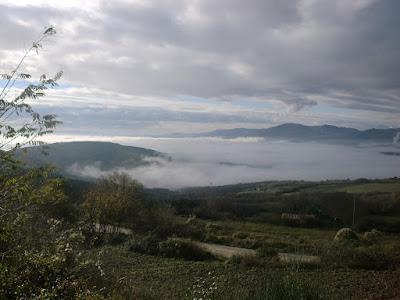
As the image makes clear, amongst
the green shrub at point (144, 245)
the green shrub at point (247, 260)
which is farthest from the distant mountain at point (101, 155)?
the green shrub at point (247, 260)

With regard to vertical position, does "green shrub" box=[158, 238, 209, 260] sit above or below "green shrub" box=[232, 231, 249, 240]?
above

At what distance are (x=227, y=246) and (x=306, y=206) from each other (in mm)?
18999

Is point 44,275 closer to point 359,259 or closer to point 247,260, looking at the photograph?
point 247,260

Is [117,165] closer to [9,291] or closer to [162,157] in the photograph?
[162,157]

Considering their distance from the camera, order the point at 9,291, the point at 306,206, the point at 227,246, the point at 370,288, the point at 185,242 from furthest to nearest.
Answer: the point at 306,206 → the point at 227,246 → the point at 185,242 → the point at 370,288 → the point at 9,291

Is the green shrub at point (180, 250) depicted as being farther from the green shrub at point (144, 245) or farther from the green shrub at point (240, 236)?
the green shrub at point (240, 236)

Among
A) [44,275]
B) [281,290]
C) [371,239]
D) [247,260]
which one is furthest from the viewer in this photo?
Result: [371,239]

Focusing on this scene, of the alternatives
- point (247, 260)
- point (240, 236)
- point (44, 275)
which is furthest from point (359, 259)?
point (44, 275)

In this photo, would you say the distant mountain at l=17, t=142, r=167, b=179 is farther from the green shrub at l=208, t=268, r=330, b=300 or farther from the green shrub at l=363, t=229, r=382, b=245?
the green shrub at l=208, t=268, r=330, b=300

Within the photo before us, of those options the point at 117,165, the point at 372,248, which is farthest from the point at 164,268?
the point at 117,165

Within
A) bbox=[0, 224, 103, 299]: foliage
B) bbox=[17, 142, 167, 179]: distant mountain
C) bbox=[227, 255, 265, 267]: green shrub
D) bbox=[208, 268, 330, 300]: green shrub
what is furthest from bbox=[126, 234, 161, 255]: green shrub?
bbox=[17, 142, 167, 179]: distant mountain

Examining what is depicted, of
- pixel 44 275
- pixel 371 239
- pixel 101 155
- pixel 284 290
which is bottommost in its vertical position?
pixel 371 239

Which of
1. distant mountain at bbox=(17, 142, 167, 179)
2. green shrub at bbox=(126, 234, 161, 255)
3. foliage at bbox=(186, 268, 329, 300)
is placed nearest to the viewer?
foliage at bbox=(186, 268, 329, 300)

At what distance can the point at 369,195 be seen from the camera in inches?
1581
